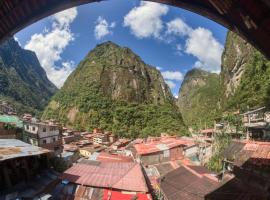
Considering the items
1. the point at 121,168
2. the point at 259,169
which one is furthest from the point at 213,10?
the point at 121,168

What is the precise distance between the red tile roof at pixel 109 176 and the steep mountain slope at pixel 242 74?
1811cm

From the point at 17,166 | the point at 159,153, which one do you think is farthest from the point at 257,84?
the point at 17,166

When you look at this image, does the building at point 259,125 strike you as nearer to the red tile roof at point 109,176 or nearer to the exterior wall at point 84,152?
the red tile roof at point 109,176

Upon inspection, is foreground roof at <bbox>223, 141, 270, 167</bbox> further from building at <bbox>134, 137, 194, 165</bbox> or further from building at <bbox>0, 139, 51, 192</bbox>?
building at <bbox>134, 137, 194, 165</bbox>

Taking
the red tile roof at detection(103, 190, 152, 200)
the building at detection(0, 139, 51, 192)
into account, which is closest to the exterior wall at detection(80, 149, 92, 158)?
the red tile roof at detection(103, 190, 152, 200)

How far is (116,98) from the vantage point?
8325 centimetres

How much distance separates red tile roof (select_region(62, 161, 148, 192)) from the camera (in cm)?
1300

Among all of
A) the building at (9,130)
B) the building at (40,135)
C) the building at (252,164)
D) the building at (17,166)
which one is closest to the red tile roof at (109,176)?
the building at (17,166)

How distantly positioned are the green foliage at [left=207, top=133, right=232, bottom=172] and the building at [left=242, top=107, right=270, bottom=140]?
2.44 meters

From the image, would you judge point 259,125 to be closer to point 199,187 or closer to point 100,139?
point 199,187

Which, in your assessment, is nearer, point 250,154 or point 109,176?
point 250,154

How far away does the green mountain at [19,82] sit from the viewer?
8809 cm

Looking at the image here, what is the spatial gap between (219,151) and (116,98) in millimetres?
63669

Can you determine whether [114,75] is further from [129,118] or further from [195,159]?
[195,159]
